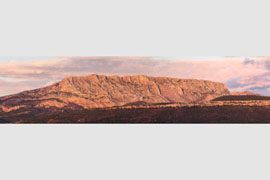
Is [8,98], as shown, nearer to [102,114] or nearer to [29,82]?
[29,82]

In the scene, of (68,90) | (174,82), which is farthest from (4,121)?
(174,82)

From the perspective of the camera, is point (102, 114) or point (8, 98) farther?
point (8, 98)

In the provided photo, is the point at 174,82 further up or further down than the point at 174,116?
further up

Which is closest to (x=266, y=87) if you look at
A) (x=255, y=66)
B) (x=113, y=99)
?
(x=255, y=66)

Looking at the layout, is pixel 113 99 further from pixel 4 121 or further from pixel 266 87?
pixel 266 87

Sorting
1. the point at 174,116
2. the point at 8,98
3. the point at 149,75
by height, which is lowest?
the point at 174,116

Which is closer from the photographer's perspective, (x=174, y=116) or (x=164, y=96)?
(x=174, y=116)
